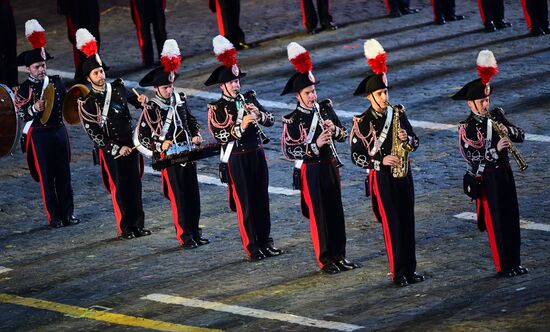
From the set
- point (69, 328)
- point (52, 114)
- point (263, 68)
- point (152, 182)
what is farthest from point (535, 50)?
point (69, 328)

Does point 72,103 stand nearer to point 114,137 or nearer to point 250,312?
point 114,137

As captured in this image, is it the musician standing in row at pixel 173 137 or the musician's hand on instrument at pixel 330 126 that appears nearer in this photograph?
the musician's hand on instrument at pixel 330 126

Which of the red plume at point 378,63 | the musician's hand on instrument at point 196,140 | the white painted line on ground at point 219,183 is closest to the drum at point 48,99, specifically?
the musician's hand on instrument at point 196,140

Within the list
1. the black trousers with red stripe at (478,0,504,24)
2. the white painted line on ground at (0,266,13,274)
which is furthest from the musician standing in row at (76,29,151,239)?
the black trousers with red stripe at (478,0,504,24)

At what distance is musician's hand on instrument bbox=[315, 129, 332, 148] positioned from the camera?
55.3ft

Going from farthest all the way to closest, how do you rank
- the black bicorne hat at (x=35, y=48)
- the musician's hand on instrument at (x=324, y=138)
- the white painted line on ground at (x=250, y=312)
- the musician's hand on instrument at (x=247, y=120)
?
the black bicorne hat at (x=35, y=48), the musician's hand on instrument at (x=247, y=120), the musician's hand on instrument at (x=324, y=138), the white painted line on ground at (x=250, y=312)

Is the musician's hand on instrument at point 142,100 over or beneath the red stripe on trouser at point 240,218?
over

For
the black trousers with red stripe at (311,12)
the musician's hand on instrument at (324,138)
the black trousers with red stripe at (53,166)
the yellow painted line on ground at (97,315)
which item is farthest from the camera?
the black trousers with red stripe at (311,12)

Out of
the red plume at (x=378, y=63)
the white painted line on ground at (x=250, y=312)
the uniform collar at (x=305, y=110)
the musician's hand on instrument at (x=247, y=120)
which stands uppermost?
the red plume at (x=378, y=63)

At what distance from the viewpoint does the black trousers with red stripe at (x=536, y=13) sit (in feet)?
90.4

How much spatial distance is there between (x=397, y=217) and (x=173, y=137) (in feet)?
10.0

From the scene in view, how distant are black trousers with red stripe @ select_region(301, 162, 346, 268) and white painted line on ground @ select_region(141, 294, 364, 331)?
1.49 metres

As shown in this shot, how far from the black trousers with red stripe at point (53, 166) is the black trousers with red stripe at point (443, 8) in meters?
10.5

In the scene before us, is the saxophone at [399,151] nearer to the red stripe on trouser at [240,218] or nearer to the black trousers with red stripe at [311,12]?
the red stripe on trouser at [240,218]
